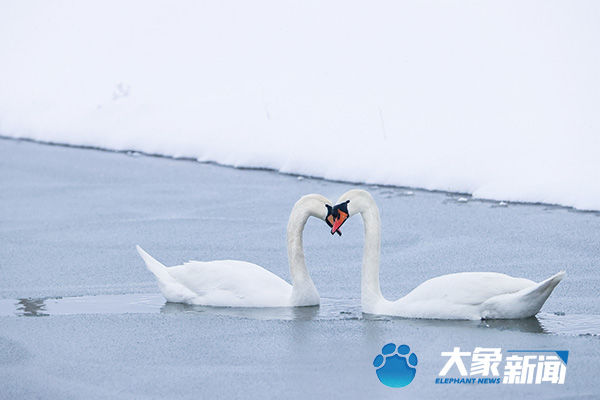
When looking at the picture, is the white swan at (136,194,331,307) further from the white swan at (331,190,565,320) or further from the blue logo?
the blue logo

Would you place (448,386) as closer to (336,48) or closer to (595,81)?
(595,81)

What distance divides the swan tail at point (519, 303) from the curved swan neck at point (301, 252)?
4.56 feet

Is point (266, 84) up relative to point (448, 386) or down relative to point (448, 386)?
up

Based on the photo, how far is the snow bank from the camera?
15.7m

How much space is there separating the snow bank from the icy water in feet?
3.05

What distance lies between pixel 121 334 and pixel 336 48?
14.4 meters

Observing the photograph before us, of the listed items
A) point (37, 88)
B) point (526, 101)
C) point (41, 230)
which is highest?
point (37, 88)

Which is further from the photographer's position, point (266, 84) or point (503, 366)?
point (266, 84)

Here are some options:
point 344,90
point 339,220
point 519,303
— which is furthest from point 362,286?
point 344,90

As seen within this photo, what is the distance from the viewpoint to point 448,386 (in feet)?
22.5

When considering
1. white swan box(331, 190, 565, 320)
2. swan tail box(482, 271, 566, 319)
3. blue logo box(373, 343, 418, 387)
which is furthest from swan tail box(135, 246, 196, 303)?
swan tail box(482, 271, 566, 319)

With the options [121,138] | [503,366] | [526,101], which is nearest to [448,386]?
[503,366]

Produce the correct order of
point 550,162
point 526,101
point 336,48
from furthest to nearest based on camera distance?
1. point 336,48
2. point 526,101
3. point 550,162

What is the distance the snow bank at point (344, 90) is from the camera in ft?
51.4
